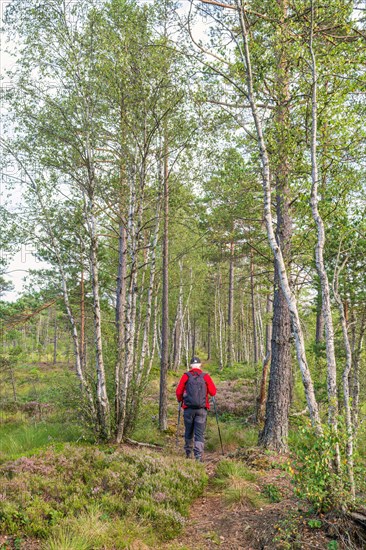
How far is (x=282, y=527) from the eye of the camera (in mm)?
3996

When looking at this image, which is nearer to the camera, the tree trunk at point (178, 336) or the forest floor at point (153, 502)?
the forest floor at point (153, 502)

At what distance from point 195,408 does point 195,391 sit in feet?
1.06

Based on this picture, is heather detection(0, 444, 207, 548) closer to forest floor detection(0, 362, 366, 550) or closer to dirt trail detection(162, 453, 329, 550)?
forest floor detection(0, 362, 366, 550)

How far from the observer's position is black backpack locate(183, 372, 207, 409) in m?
7.17

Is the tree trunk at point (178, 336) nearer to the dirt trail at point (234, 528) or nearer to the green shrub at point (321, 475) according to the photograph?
the dirt trail at point (234, 528)

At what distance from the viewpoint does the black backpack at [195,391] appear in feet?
23.5

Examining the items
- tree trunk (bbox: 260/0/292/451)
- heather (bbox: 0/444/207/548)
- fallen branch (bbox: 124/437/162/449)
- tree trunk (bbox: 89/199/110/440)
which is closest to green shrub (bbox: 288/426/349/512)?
heather (bbox: 0/444/207/548)

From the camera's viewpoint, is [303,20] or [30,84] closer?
[303,20]

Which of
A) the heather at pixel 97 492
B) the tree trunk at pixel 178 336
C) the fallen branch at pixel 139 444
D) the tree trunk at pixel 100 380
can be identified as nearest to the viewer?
the heather at pixel 97 492

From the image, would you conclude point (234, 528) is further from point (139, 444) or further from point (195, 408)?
point (139, 444)

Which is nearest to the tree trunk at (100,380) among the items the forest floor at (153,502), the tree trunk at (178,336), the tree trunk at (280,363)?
the forest floor at (153,502)

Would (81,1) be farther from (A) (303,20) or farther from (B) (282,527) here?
(B) (282,527)

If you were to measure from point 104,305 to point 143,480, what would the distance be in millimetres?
10551

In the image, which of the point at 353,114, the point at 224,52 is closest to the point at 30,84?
the point at 224,52
